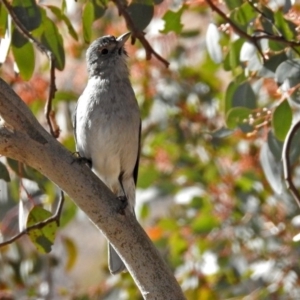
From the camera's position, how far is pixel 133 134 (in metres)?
3.62

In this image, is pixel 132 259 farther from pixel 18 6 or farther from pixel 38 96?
pixel 38 96

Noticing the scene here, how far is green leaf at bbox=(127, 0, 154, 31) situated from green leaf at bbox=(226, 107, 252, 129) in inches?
18.3

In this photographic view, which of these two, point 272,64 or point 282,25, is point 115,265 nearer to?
point 272,64

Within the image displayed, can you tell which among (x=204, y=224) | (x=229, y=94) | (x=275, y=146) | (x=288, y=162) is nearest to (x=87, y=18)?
(x=229, y=94)

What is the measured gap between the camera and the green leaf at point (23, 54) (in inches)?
119

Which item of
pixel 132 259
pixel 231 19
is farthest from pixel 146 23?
pixel 132 259

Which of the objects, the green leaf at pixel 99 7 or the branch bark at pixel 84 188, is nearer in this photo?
the branch bark at pixel 84 188

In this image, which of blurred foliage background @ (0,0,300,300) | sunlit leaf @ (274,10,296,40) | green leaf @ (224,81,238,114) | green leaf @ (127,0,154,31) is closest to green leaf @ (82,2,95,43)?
blurred foliage background @ (0,0,300,300)

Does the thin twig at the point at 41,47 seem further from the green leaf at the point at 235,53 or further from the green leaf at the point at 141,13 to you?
the green leaf at the point at 235,53

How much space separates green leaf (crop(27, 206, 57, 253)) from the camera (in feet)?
9.59

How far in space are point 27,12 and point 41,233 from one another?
777mm

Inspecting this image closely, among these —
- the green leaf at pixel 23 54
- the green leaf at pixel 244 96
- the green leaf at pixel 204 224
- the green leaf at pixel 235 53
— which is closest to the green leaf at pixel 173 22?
the green leaf at pixel 235 53

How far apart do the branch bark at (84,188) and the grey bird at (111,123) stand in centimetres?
89

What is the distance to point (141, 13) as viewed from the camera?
3039mm
